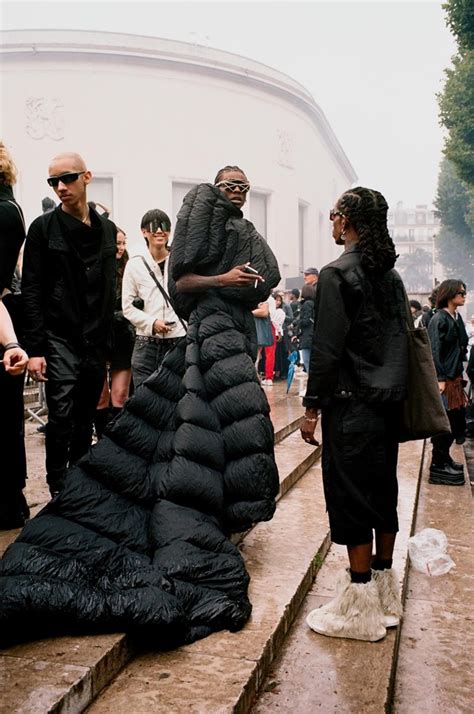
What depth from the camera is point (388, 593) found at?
3.11 meters

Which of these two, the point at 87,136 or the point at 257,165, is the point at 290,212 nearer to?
the point at 257,165

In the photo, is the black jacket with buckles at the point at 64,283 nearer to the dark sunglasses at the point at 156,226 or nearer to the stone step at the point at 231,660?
the dark sunglasses at the point at 156,226

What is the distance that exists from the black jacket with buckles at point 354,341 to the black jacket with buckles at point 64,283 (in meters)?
1.43

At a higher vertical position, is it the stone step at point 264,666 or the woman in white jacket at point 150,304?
the woman in white jacket at point 150,304

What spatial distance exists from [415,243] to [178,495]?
14339cm

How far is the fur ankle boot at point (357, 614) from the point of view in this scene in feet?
9.71

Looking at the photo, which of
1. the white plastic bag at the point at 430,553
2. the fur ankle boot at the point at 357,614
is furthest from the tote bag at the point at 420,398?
the white plastic bag at the point at 430,553

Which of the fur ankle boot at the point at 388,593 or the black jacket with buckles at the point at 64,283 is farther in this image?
the black jacket with buckles at the point at 64,283

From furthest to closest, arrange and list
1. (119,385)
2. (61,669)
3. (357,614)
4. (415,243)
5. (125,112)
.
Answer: (415,243)
(125,112)
(119,385)
(357,614)
(61,669)

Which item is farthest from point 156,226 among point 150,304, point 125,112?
point 125,112

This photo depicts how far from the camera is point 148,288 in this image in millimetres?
4801

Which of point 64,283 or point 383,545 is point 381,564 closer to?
point 383,545

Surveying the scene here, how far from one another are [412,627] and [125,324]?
2800mm

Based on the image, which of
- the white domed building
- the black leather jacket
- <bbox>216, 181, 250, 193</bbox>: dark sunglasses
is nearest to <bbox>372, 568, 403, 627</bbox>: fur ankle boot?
<bbox>216, 181, 250, 193</bbox>: dark sunglasses
